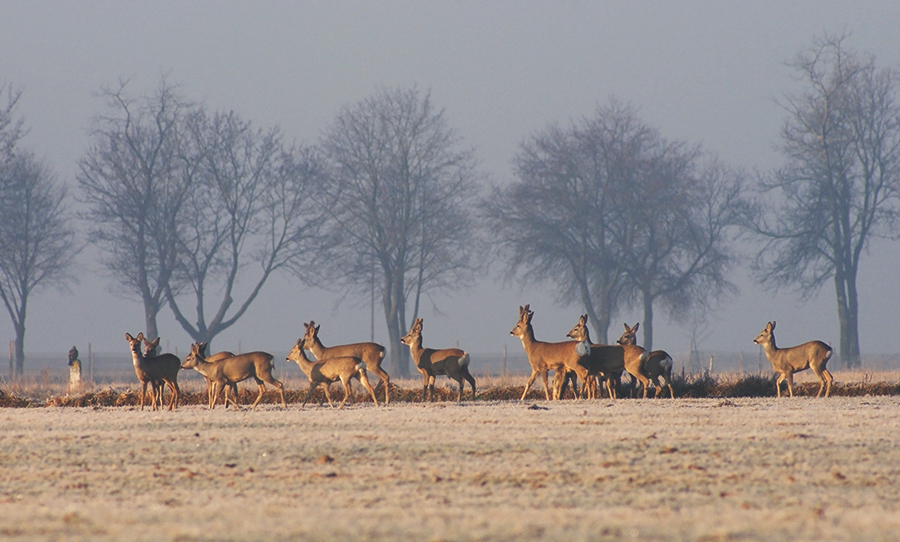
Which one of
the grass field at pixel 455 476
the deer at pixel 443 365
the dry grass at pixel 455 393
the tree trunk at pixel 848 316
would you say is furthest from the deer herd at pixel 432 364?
the tree trunk at pixel 848 316

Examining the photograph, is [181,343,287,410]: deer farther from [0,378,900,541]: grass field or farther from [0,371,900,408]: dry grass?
[0,371,900,408]: dry grass

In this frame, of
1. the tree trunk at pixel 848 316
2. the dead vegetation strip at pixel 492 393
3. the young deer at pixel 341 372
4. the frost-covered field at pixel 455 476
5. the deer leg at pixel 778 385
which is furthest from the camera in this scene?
the tree trunk at pixel 848 316

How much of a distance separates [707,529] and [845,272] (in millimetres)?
52263

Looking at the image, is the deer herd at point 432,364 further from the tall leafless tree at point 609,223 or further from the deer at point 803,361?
the tall leafless tree at point 609,223

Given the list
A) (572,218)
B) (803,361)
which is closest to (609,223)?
(572,218)

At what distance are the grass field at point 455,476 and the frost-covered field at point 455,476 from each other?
26 millimetres

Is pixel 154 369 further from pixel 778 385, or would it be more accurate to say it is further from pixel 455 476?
pixel 778 385

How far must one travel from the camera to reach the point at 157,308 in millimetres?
58688

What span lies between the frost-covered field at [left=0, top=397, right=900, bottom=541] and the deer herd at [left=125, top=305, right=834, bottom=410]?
2.74m

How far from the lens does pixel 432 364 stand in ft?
77.2

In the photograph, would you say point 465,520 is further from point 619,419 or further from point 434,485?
point 619,419

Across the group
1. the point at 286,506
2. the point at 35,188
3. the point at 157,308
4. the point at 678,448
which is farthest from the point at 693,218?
the point at 286,506

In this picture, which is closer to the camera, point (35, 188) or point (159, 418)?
point (159, 418)

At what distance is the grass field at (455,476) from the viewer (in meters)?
7.80
